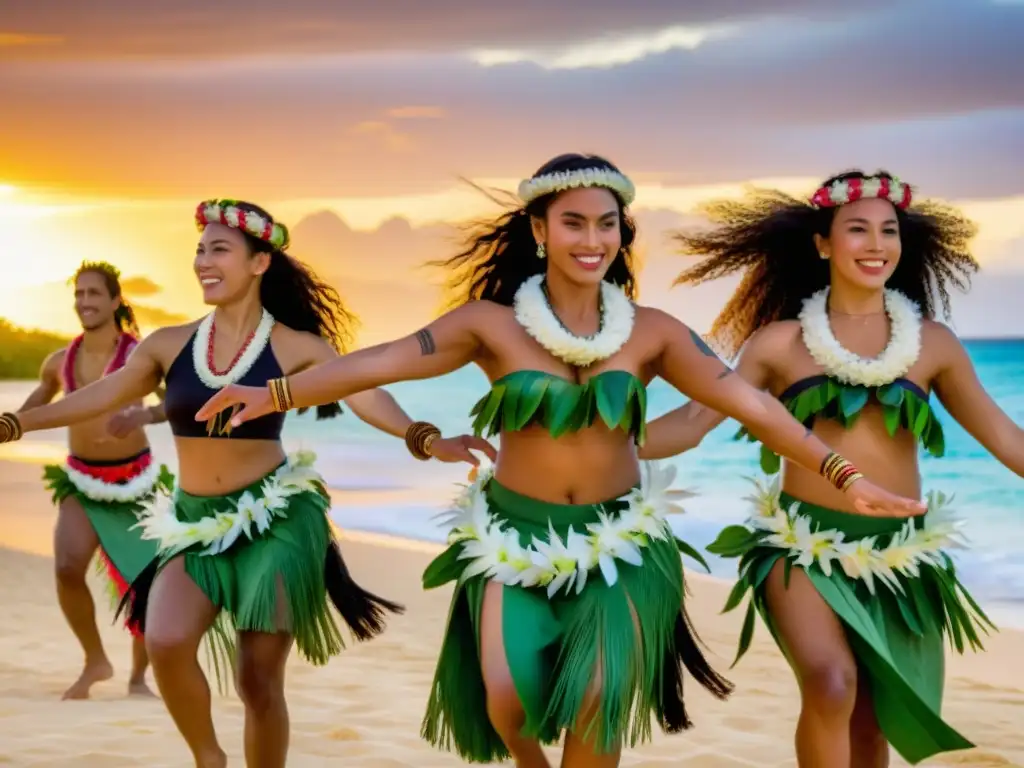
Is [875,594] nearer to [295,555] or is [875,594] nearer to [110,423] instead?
[295,555]

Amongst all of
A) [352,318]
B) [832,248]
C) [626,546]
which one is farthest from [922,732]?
[352,318]

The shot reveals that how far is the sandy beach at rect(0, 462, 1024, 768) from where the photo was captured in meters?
5.58

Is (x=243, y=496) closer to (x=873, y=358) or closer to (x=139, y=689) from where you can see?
(x=873, y=358)

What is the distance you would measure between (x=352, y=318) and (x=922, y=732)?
88.4 inches

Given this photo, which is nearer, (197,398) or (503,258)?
(503,258)

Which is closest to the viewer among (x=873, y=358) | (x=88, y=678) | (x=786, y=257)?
(x=873, y=358)

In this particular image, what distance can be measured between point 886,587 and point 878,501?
53 cm

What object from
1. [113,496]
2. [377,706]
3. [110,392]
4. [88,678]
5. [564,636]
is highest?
[110,392]

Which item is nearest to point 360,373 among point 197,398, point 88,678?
point 197,398

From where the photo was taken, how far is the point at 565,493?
12.5 feet

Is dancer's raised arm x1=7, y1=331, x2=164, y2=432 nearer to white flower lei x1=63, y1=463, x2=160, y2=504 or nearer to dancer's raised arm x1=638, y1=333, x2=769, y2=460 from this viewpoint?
dancer's raised arm x1=638, y1=333, x2=769, y2=460

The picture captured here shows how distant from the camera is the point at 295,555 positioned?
14.8 feet

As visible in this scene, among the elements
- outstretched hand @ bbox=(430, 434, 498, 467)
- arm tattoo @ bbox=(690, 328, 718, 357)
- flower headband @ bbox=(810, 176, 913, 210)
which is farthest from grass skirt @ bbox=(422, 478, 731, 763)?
flower headband @ bbox=(810, 176, 913, 210)

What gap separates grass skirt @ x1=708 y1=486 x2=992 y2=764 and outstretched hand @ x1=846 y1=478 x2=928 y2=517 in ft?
A: 1.16
